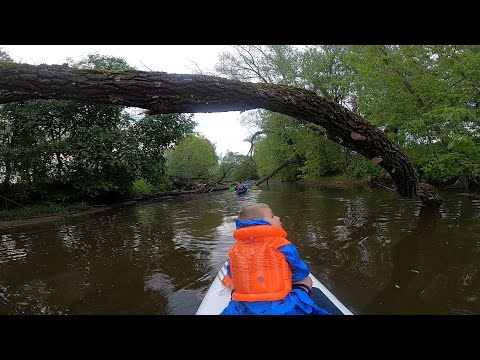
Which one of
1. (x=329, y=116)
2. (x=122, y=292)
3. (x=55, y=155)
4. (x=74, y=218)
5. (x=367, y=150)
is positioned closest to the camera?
(x=122, y=292)

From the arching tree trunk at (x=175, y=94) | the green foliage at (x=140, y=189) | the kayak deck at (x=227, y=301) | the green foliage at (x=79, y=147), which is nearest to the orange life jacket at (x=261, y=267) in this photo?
the kayak deck at (x=227, y=301)

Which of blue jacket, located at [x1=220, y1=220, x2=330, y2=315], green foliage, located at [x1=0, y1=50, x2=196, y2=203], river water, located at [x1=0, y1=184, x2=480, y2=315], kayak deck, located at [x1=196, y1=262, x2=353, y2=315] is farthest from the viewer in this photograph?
green foliage, located at [x1=0, y1=50, x2=196, y2=203]

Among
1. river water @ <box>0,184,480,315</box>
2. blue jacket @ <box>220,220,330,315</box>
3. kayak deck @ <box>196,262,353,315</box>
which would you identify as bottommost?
river water @ <box>0,184,480,315</box>

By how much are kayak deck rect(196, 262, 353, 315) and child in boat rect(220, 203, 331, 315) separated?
52 centimetres

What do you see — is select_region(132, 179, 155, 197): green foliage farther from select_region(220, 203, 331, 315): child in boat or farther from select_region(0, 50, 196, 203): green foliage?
select_region(220, 203, 331, 315): child in boat

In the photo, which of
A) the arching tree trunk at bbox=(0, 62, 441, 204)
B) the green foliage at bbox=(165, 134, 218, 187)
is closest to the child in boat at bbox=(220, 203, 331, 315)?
the arching tree trunk at bbox=(0, 62, 441, 204)

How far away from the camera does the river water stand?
4.14 metres

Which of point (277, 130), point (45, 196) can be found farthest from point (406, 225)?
point (277, 130)

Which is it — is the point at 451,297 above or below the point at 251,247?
below

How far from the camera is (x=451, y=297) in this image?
12.9 feet

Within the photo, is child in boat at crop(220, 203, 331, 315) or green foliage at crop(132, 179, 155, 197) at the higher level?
child in boat at crop(220, 203, 331, 315)
